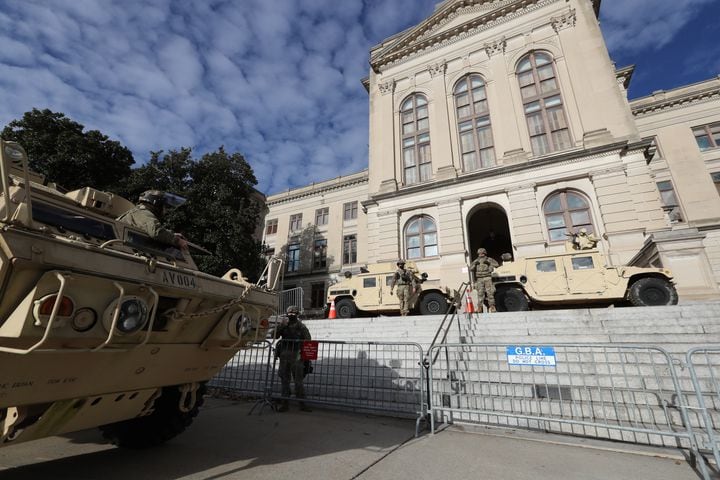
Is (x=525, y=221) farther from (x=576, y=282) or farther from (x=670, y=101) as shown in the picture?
(x=670, y=101)

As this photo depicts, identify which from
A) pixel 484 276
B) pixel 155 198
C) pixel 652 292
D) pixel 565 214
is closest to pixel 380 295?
pixel 484 276

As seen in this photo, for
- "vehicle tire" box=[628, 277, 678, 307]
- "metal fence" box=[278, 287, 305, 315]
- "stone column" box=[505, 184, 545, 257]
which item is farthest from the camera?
"metal fence" box=[278, 287, 305, 315]

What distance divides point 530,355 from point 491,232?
57.5 ft

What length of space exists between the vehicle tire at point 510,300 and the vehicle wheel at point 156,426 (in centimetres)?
968

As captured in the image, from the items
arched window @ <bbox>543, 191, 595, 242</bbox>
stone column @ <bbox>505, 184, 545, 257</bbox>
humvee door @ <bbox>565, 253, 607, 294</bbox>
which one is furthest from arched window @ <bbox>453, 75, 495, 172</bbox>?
humvee door @ <bbox>565, 253, 607, 294</bbox>

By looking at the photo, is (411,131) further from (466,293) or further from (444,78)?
(466,293)

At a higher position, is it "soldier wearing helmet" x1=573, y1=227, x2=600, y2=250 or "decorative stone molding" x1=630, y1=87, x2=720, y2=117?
"decorative stone molding" x1=630, y1=87, x2=720, y2=117

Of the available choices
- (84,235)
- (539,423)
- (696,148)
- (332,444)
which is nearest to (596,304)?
(539,423)

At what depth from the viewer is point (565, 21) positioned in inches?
724

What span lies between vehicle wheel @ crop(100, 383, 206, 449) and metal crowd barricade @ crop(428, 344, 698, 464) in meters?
3.17

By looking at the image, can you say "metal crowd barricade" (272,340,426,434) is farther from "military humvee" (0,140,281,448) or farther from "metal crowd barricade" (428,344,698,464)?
"military humvee" (0,140,281,448)

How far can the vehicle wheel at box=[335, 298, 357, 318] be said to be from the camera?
1324cm

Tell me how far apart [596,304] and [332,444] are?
10.0 meters

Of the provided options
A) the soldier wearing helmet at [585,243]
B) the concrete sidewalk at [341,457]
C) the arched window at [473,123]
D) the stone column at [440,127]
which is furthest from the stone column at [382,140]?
the concrete sidewalk at [341,457]
